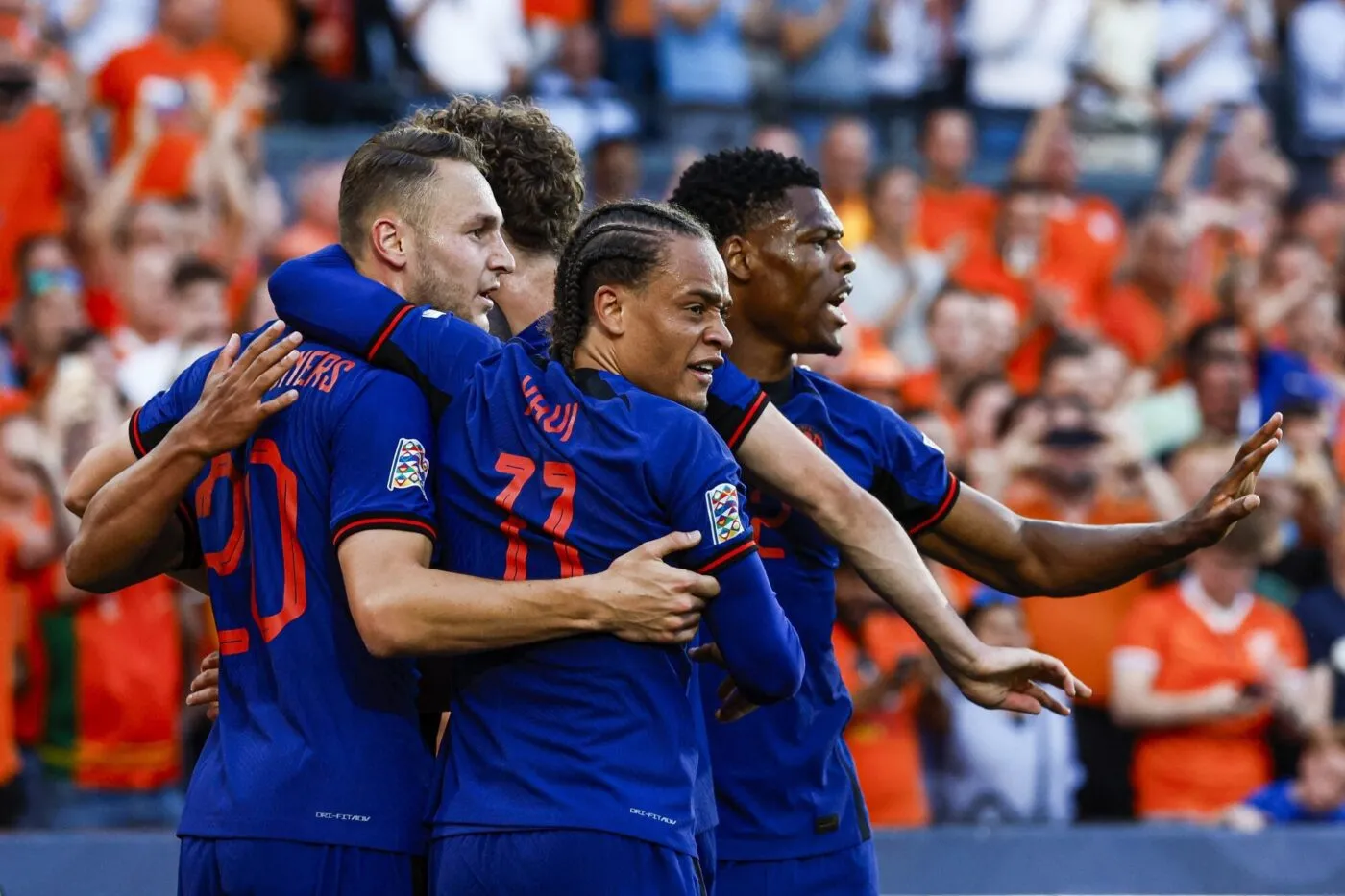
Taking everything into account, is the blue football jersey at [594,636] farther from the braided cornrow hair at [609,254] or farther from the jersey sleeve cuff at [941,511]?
the jersey sleeve cuff at [941,511]

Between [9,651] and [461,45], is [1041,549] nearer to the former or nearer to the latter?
[9,651]

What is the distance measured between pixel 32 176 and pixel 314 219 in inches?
49.1

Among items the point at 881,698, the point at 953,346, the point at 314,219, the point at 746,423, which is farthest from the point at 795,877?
the point at 314,219

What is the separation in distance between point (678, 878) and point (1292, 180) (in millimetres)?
9226

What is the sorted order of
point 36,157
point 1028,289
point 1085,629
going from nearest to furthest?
point 1085,629, point 36,157, point 1028,289

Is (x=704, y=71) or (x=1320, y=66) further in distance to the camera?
(x=1320, y=66)

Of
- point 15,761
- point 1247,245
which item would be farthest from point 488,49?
point 15,761

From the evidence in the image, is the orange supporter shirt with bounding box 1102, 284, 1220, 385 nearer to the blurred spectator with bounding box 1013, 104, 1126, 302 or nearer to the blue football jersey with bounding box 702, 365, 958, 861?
the blurred spectator with bounding box 1013, 104, 1126, 302

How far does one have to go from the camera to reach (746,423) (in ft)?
11.6

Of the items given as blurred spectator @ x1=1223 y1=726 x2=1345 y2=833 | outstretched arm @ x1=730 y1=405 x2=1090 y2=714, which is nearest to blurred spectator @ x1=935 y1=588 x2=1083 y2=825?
blurred spectator @ x1=1223 y1=726 x2=1345 y2=833

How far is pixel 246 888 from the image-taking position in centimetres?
315

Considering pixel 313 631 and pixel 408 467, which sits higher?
pixel 408 467

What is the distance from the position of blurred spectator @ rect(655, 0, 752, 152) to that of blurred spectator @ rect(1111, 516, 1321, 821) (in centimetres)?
418

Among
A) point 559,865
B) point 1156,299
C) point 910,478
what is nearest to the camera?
point 559,865
